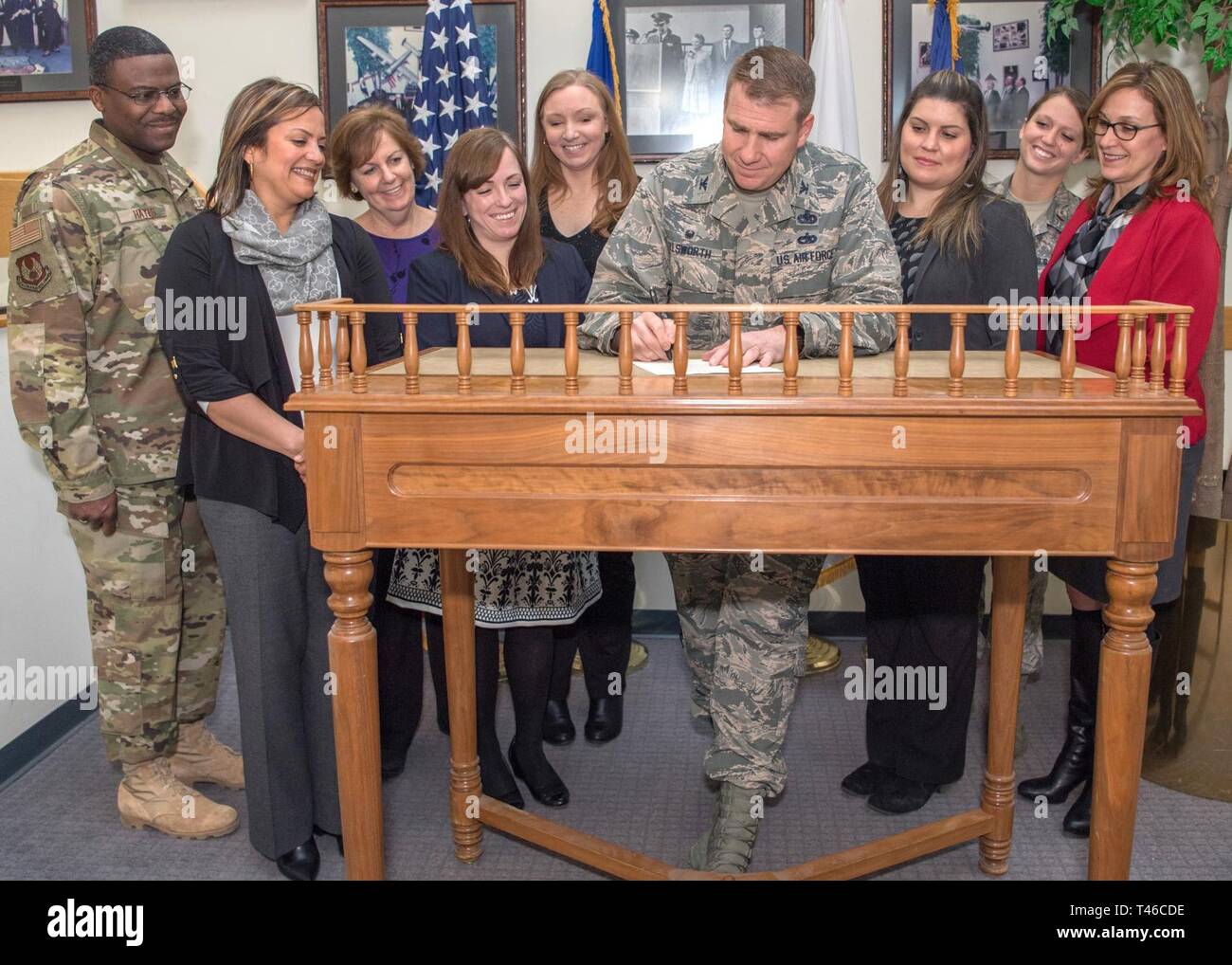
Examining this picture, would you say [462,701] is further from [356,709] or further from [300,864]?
[356,709]

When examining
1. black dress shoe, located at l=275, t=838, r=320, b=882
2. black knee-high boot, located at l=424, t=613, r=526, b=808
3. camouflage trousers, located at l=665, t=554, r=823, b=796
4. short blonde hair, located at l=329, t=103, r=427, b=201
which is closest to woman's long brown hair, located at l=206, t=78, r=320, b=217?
short blonde hair, located at l=329, t=103, r=427, b=201

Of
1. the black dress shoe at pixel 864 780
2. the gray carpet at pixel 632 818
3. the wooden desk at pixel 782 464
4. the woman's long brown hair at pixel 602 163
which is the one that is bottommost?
the gray carpet at pixel 632 818

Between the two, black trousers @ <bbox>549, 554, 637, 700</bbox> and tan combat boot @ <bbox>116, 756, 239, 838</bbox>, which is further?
black trousers @ <bbox>549, 554, 637, 700</bbox>

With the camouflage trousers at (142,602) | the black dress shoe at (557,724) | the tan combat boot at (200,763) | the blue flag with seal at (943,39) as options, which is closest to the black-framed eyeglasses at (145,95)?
the camouflage trousers at (142,602)

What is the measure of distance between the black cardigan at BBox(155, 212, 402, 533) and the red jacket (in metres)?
1.77

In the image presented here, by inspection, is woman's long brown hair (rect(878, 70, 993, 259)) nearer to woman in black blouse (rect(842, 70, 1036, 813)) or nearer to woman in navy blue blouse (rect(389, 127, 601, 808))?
woman in black blouse (rect(842, 70, 1036, 813))

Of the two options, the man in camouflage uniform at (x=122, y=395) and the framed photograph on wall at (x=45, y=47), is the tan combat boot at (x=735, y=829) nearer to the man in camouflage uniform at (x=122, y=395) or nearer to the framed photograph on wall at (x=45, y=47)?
the man in camouflage uniform at (x=122, y=395)

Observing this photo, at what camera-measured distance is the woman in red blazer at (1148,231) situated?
9.86 feet

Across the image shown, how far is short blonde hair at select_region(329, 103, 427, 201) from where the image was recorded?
378cm

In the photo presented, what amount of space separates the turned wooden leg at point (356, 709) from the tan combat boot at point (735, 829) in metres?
0.82

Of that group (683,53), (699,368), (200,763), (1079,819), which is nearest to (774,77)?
(699,368)

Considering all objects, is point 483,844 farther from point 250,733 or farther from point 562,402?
point 562,402

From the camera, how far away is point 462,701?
10.3 feet

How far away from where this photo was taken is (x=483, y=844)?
331 centimetres
